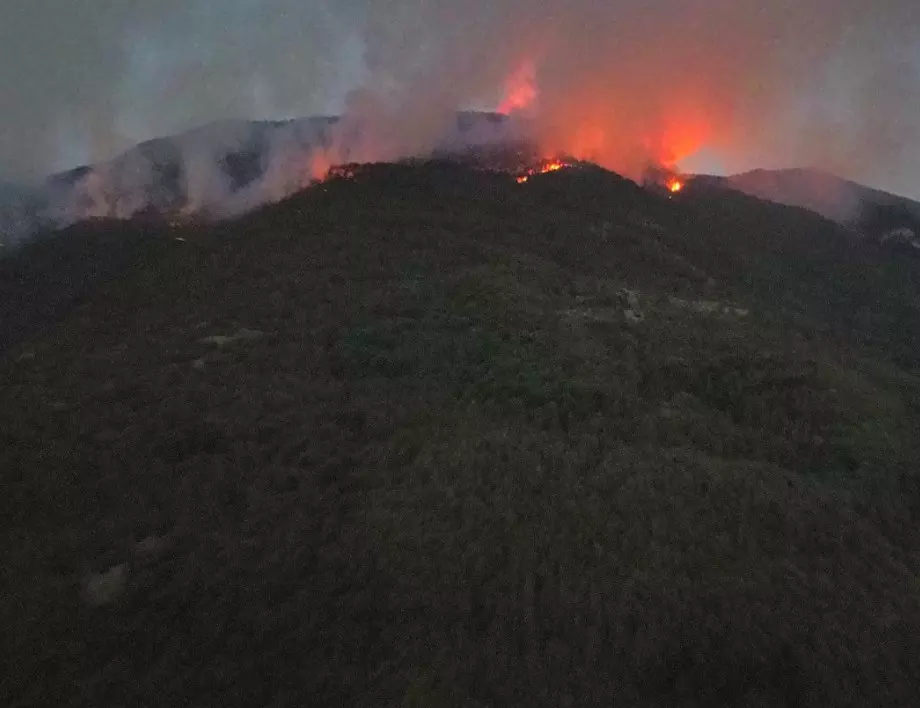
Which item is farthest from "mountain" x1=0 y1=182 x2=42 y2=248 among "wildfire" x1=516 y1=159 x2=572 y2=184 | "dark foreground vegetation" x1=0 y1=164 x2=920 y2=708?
"wildfire" x1=516 y1=159 x2=572 y2=184

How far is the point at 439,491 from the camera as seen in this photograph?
26.9m

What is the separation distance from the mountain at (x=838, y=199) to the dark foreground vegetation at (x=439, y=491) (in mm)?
44756

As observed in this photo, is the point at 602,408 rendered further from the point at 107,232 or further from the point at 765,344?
the point at 107,232

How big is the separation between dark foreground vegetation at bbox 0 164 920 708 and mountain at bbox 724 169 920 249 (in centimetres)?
4476

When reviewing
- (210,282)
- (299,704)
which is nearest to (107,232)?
(210,282)

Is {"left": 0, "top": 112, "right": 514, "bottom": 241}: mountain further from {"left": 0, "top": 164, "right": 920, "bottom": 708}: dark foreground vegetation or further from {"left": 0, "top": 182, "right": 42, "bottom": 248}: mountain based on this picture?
{"left": 0, "top": 164, "right": 920, "bottom": 708}: dark foreground vegetation

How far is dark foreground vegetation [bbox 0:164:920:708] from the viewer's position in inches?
783

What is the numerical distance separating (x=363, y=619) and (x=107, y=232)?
52.5 m

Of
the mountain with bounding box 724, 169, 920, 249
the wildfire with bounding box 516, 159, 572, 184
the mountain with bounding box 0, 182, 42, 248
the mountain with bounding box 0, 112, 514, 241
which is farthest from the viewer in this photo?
the mountain with bounding box 724, 169, 920, 249

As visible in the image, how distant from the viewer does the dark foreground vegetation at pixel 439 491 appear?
65.3 feet

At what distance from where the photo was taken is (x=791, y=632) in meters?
21.5

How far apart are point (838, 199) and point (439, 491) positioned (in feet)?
300

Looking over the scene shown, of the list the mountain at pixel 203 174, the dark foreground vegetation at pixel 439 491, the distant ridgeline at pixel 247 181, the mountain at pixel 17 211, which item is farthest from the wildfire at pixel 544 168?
the mountain at pixel 17 211

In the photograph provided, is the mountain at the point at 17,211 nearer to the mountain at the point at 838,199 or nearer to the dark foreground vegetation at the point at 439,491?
the dark foreground vegetation at the point at 439,491
